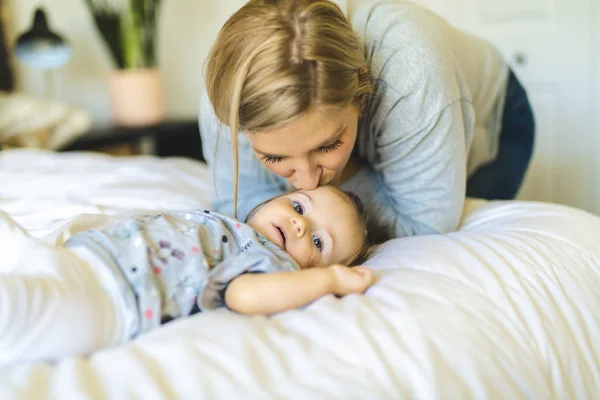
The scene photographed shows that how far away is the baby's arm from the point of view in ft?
2.80

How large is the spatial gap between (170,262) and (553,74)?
87.5 inches

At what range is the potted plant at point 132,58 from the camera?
279cm

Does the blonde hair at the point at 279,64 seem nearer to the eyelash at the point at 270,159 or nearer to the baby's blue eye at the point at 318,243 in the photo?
the eyelash at the point at 270,159

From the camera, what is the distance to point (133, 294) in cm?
83

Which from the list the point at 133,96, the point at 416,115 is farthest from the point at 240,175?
the point at 133,96

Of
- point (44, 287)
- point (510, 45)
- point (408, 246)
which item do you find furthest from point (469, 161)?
point (510, 45)

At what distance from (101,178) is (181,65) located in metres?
1.90

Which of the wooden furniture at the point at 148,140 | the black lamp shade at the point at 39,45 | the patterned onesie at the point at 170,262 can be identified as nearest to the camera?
the patterned onesie at the point at 170,262

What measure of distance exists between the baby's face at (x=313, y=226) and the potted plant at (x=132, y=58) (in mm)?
1857

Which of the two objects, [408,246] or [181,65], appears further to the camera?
[181,65]

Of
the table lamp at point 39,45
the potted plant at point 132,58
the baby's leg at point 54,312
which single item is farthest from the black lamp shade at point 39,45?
the baby's leg at point 54,312

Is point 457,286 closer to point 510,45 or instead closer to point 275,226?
point 275,226

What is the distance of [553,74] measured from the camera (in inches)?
105

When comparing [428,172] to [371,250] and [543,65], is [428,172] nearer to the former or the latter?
[371,250]
